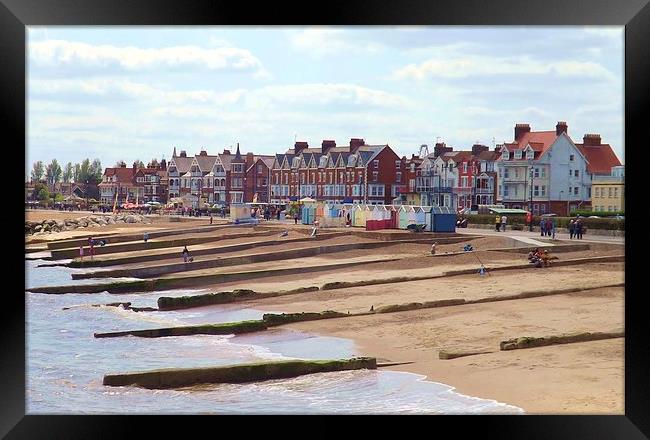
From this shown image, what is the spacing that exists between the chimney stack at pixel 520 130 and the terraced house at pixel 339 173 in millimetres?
1476

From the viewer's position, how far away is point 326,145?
11109mm

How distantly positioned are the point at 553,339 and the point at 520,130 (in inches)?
104

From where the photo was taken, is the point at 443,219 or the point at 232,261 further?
the point at 232,261

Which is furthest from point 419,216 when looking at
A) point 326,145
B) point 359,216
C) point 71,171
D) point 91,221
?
point 71,171

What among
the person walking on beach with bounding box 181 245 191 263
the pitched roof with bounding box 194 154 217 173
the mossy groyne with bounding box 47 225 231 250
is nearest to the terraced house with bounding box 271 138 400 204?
the pitched roof with bounding box 194 154 217 173

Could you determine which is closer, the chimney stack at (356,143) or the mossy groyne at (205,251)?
the chimney stack at (356,143)

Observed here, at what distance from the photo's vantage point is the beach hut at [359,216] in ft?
38.6

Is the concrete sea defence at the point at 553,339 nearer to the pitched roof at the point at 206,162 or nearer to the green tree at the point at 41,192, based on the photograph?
the pitched roof at the point at 206,162

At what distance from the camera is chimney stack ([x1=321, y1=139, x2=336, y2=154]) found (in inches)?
436

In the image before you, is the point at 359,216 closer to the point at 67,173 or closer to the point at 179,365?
the point at 179,365

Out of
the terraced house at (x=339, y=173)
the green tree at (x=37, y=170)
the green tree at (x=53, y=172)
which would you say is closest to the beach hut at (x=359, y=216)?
the terraced house at (x=339, y=173)

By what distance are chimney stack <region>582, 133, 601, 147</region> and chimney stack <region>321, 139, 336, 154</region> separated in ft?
10.1

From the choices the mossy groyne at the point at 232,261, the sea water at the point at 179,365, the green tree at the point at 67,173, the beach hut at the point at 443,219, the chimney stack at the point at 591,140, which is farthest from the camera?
the mossy groyne at the point at 232,261
